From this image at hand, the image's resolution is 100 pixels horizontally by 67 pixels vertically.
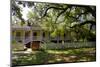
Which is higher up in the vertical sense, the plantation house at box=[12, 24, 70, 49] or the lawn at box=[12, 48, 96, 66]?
the plantation house at box=[12, 24, 70, 49]

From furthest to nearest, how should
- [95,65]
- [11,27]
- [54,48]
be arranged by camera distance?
[95,65], [54,48], [11,27]

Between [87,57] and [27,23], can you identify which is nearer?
[27,23]

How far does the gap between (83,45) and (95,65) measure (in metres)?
0.36

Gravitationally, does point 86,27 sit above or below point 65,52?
above

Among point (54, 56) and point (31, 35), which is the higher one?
point (31, 35)

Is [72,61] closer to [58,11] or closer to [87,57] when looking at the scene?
[87,57]

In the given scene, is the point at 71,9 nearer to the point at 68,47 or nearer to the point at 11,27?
the point at 68,47

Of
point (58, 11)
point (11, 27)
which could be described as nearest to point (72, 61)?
point (58, 11)

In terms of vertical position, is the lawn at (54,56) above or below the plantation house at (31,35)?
below

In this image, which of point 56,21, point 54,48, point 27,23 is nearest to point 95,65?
point 54,48

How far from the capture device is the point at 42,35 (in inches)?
97.4

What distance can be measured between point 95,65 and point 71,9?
2.98ft

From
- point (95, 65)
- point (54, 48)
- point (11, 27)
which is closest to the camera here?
point (11, 27)

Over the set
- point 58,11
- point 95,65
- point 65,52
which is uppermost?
point 58,11
